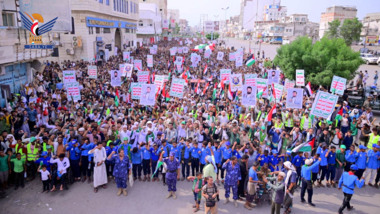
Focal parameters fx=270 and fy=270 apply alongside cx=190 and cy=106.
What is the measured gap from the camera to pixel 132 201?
285 inches

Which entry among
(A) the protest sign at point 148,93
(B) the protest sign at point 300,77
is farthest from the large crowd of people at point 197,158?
(B) the protest sign at point 300,77

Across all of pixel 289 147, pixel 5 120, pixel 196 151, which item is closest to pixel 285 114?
pixel 289 147

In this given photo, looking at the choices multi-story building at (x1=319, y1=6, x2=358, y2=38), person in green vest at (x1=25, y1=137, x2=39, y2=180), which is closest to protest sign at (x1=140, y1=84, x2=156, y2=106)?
person in green vest at (x1=25, y1=137, x2=39, y2=180)

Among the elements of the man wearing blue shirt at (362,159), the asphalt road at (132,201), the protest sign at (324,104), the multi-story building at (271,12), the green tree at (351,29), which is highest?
the multi-story building at (271,12)

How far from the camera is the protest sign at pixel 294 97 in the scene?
10.4m

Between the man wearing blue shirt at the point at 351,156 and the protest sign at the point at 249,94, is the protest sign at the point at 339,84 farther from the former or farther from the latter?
the man wearing blue shirt at the point at 351,156

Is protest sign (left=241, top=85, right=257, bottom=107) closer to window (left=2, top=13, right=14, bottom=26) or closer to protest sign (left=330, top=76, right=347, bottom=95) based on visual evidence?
protest sign (left=330, top=76, right=347, bottom=95)

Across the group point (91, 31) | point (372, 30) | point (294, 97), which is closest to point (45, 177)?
point (294, 97)

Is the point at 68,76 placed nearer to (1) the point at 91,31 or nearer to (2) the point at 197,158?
(2) the point at 197,158

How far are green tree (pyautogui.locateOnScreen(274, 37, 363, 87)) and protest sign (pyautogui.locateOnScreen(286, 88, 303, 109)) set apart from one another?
25.8ft

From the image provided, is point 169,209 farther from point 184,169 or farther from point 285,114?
point 285,114

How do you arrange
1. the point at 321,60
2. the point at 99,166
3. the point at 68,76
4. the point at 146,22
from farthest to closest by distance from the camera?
the point at 146,22, the point at 321,60, the point at 68,76, the point at 99,166

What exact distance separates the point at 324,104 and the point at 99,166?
7.57m

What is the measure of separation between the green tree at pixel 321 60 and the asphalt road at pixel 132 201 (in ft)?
36.4
